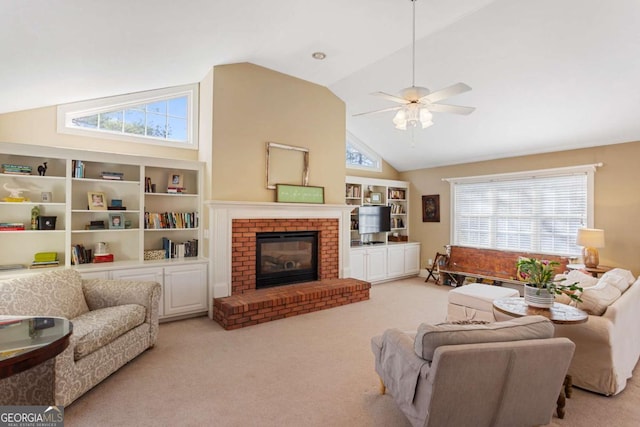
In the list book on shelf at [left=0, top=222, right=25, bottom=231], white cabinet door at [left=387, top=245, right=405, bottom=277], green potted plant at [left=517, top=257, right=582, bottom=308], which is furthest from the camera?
white cabinet door at [left=387, top=245, right=405, bottom=277]

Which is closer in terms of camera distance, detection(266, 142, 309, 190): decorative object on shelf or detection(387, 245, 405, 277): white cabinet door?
detection(266, 142, 309, 190): decorative object on shelf

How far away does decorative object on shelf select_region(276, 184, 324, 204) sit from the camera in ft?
15.5

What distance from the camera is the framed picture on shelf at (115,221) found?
159 inches

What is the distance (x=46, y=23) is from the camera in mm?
2211

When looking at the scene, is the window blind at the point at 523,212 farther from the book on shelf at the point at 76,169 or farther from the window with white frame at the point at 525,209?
the book on shelf at the point at 76,169

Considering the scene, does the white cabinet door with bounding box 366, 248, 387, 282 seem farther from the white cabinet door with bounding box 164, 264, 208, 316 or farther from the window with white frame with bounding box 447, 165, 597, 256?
the white cabinet door with bounding box 164, 264, 208, 316

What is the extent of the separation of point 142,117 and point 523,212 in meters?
6.31

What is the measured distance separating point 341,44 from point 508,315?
342 centimetres

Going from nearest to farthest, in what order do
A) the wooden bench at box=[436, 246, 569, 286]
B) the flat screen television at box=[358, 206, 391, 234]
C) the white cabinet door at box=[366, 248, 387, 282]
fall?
the wooden bench at box=[436, 246, 569, 286] → the white cabinet door at box=[366, 248, 387, 282] → the flat screen television at box=[358, 206, 391, 234]

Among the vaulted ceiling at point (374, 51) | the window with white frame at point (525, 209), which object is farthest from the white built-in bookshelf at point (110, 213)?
the window with white frame at point (525, 209)

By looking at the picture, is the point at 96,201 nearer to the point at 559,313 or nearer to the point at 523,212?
the point at 559,313

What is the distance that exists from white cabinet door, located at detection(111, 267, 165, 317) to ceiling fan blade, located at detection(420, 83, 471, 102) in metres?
3.56

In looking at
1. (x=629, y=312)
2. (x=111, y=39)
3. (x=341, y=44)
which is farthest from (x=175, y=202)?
(x=629, y=312)

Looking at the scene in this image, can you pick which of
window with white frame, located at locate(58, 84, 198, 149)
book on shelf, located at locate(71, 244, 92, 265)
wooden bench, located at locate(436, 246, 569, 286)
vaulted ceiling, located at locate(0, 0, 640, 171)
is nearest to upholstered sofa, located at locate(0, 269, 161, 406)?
A: book on shelf, located at locate(71, 244, 92, 265)
